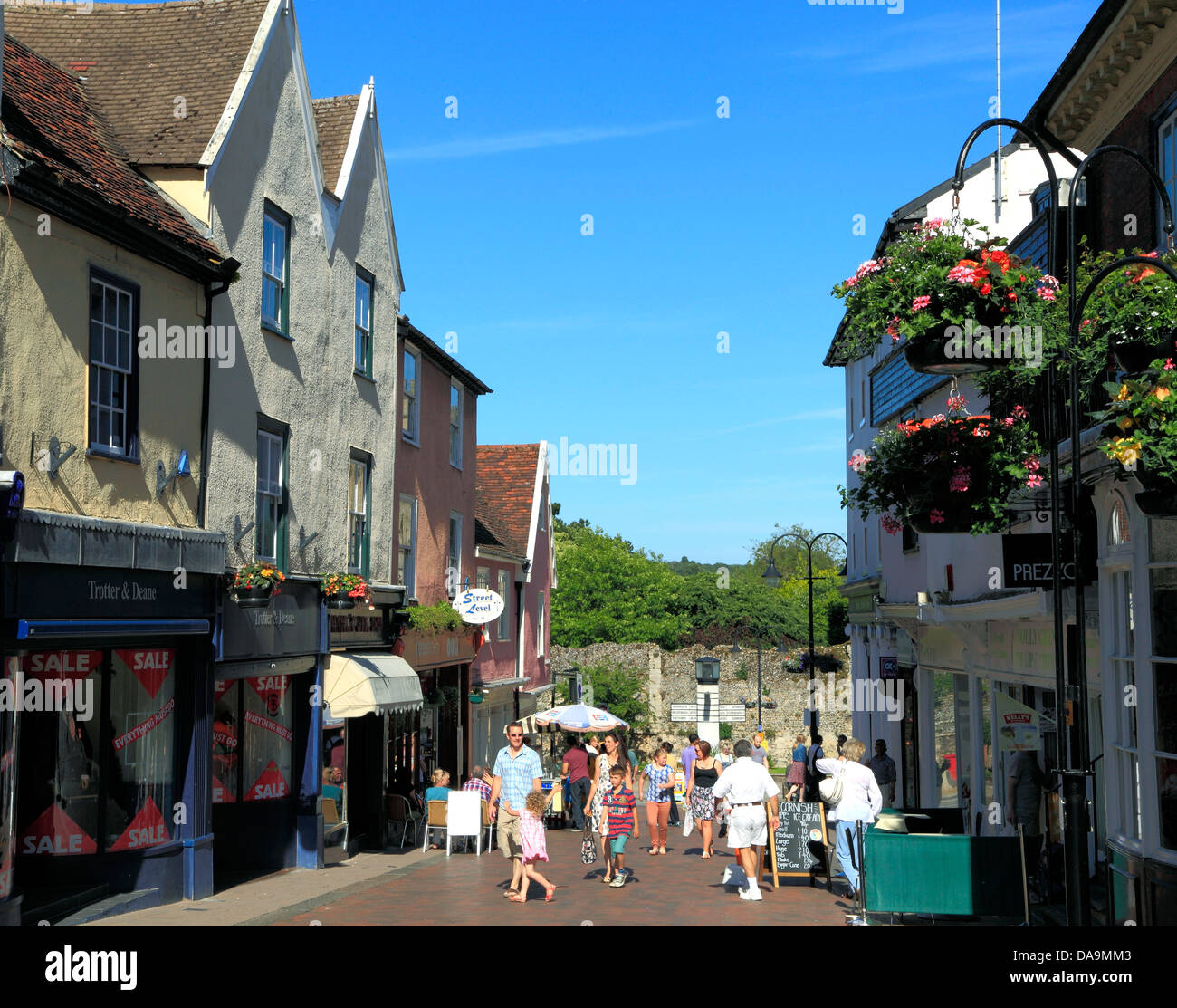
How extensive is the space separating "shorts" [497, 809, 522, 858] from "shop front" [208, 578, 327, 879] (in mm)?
3942

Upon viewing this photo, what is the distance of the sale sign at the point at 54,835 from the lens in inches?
496

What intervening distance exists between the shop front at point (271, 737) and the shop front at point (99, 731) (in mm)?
1146

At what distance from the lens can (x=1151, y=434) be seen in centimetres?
898

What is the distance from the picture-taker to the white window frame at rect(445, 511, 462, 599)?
89.5ft

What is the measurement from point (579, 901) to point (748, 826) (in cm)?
212

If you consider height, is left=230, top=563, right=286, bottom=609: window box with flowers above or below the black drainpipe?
below

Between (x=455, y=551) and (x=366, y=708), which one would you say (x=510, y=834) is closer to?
(x=366, y=708)

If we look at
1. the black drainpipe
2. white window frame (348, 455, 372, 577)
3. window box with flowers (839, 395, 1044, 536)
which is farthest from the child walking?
white window frame (348, 455, 372, 577)

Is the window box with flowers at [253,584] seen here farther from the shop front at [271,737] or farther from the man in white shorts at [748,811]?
the man in white shorts at [748,811]

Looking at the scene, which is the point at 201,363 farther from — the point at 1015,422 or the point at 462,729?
the point at 462,729

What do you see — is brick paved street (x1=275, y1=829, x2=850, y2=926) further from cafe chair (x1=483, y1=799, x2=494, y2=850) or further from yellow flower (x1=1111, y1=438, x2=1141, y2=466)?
yellow flower (x1=1111, y1=438, x2=1141, y2=466)

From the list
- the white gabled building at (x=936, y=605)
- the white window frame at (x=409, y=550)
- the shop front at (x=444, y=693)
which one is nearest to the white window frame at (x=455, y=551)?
the shop front at (x=444, y=693)

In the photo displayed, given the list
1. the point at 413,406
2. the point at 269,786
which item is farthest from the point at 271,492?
the point at 413,406

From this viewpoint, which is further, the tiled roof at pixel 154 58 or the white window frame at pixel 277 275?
the white window frame at pixel 277 275
